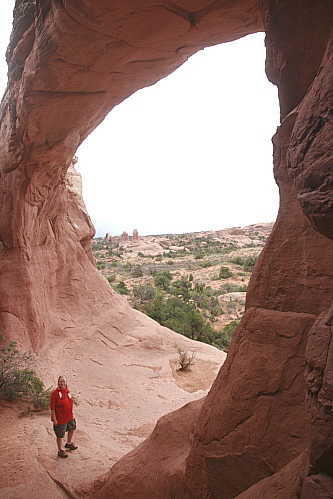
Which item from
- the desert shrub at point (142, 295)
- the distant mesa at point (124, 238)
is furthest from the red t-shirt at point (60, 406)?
the distant mesa at point (124, 238)

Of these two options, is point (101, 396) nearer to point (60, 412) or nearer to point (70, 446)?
point (70, 446)

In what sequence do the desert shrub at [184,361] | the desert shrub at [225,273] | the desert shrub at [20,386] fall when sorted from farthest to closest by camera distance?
the desert shrub at [225,273] < the desert shrub at [184,361] < the desert shrub at [20,386]

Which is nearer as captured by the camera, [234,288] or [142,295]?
A: [142,295]

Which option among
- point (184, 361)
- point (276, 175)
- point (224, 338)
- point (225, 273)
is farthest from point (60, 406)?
point (225, 273)

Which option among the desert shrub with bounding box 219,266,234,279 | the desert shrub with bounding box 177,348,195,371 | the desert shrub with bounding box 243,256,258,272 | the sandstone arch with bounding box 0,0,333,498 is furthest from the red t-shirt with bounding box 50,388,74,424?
the desert shrub with bounding box 243,256,258,272

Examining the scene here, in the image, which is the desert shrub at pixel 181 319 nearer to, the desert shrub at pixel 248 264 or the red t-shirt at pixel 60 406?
the red t-shirt at pixel 60 406

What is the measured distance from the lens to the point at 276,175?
123 inches

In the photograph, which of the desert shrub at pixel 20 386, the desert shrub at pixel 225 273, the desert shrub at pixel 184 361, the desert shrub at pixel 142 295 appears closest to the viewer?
the desert shrub at pixel 20 386

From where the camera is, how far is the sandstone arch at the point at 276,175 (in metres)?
2.05

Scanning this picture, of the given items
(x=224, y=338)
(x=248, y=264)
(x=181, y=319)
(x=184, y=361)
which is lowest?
(x=224, y=338)

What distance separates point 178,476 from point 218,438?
0.78 meters

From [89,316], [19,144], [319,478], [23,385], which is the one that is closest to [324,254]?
[319,478]

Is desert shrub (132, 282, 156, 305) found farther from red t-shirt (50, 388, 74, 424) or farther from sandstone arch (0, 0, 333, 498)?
red t-shirt (50, 388, 74, 424)

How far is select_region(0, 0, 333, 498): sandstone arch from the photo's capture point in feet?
6.73
